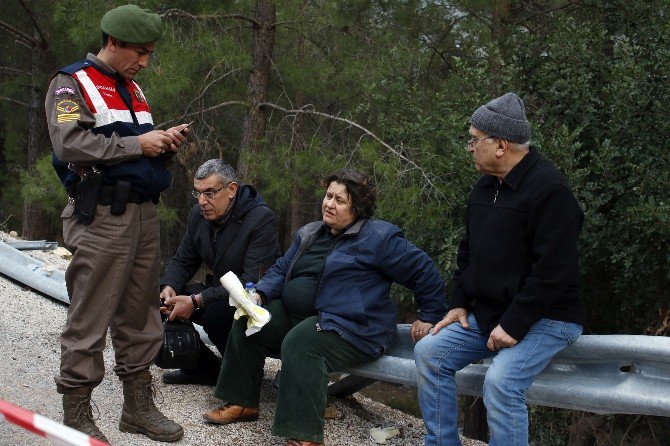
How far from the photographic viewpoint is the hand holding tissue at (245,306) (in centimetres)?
423

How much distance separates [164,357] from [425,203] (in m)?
4.31

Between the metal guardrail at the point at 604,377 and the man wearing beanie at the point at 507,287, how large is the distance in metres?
0.12

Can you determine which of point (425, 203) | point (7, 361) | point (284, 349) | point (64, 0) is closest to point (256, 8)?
point (64, 0)

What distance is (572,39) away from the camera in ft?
26.2

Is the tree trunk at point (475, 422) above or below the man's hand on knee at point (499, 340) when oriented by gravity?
below

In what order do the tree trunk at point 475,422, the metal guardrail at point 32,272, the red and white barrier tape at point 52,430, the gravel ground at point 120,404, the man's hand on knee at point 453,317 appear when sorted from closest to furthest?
the red and white barrier tape at point 52,430 → the man's hand on knee at point 453,317 → the gravel ground at point 120,404 → the metal guardrail at point 32,272 → the tree trunk at point 475,422

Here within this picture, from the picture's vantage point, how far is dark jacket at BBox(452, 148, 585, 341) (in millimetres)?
3574

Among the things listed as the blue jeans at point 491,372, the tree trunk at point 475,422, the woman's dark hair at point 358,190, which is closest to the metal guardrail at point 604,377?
the blue jeans at point 491,372

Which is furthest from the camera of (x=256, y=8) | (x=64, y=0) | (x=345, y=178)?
(x=256, y=8)

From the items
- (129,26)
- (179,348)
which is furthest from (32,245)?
(129,26)

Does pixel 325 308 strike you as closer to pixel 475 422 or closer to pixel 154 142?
pixel 154 142

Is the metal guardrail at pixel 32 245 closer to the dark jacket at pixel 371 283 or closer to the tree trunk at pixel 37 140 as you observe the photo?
the dark jacket at pixel 371 283

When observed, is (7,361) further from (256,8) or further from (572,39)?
(256,8)

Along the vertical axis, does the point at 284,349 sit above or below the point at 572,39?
below
